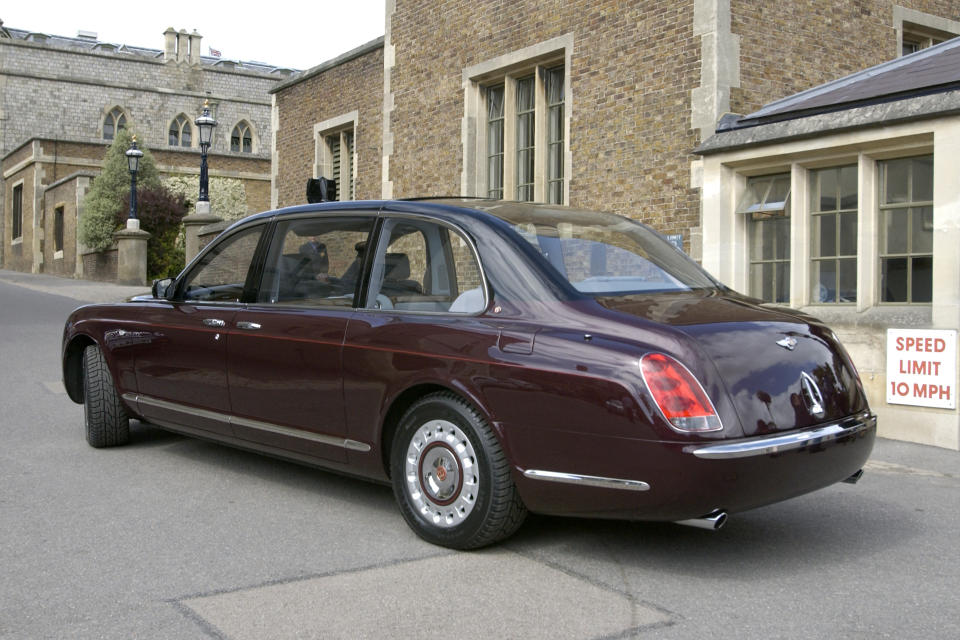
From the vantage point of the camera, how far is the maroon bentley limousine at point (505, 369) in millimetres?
3881

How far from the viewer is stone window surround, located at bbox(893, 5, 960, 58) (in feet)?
40.1

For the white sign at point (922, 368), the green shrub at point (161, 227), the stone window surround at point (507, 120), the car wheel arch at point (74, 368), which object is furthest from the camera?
the green shrub at point (161, 227)

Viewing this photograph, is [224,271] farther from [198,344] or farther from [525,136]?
[525,136]

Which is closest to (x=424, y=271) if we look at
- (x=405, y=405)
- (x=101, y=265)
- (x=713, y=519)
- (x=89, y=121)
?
(x=405, y=405)

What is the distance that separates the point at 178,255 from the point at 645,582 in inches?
1169

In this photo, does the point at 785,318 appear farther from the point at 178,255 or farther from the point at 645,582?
the point at 178,255

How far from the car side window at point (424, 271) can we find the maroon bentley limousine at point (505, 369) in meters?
0.01

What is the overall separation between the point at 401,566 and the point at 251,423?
162cm

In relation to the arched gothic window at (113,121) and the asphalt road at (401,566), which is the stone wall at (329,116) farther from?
the arched gothic window at (113,121)

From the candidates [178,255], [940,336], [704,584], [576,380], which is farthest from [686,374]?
[178,255]

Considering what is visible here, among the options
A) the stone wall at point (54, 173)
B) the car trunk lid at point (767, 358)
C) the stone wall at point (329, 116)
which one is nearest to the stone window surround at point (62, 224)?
the stone wall at point (54, 173)

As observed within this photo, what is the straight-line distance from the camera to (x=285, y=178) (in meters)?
20.2

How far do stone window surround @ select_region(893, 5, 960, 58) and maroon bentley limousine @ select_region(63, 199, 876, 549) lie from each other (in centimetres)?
854

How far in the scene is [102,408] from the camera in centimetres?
665
